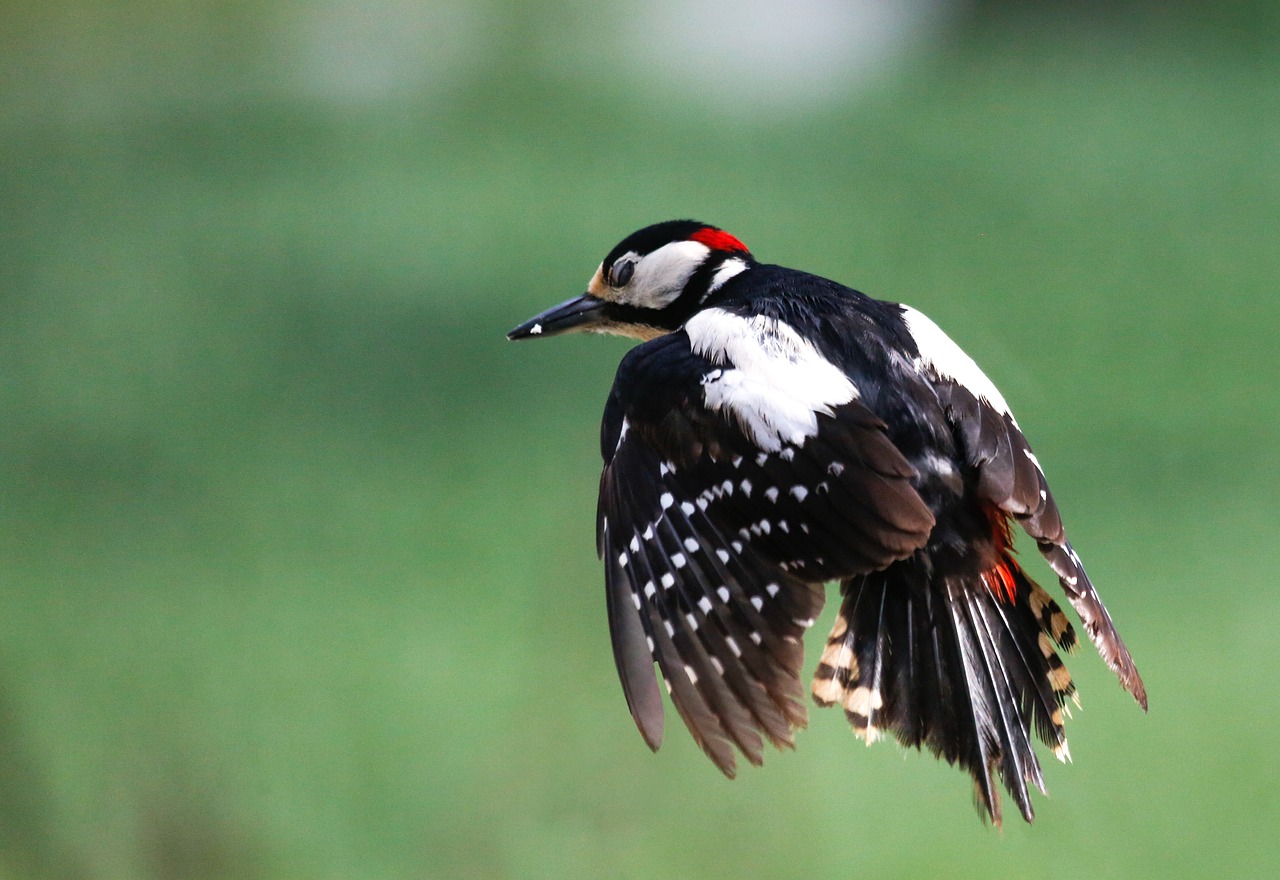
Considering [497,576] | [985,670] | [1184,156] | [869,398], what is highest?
[1184,156]

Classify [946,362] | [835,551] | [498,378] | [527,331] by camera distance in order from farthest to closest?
[498,378]
[527,331]
[946,362]
[835,551]

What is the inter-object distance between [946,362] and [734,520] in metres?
0.29

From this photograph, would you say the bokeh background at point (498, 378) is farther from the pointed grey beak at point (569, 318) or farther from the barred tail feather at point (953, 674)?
the barred tail feather at point (953, 674)

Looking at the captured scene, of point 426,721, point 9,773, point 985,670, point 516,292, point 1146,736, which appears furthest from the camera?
point 516,292

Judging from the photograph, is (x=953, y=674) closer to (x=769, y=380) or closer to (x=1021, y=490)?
(x=1021, y=490)

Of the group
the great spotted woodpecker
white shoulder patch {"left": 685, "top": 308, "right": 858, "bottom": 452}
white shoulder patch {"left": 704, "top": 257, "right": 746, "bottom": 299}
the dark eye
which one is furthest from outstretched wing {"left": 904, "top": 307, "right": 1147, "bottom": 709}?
the dark eye

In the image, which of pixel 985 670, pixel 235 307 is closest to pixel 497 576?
pixel 235 307

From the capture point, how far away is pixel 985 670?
0.99 meters

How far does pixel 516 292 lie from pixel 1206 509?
1.38m

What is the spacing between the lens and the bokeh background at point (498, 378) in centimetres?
163

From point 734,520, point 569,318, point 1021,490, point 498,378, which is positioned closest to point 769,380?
point 734,520

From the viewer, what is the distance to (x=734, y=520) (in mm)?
Answer: 1007

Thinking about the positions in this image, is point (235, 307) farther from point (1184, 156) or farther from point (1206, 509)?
point (1184, 156)

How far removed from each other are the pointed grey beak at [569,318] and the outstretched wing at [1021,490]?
1.33ft
